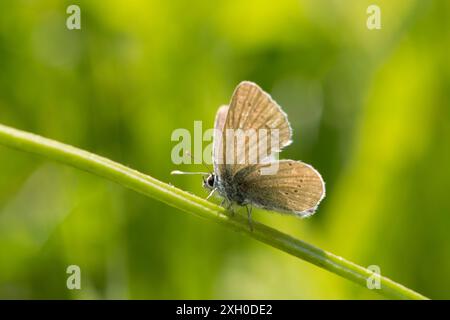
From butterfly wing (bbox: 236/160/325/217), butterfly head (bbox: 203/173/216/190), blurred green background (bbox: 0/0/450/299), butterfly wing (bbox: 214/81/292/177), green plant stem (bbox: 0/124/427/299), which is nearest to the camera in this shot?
green plant stem (bbox: 0/124/427/299)

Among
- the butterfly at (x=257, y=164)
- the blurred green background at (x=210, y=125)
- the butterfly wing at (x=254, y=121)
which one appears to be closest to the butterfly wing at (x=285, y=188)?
the butterfly at (x=257, y=164)

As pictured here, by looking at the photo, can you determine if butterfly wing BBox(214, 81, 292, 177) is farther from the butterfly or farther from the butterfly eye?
the butterfly eye

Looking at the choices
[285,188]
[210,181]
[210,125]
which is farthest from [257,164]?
[210,125]

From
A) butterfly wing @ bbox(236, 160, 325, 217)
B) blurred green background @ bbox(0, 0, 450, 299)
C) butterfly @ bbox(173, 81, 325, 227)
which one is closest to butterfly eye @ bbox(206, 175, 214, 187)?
butterfly @ bbox(173, 81, 325, 227)

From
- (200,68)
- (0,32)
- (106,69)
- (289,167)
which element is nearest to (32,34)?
(0,32)

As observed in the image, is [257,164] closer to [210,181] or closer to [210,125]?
[210,181]
